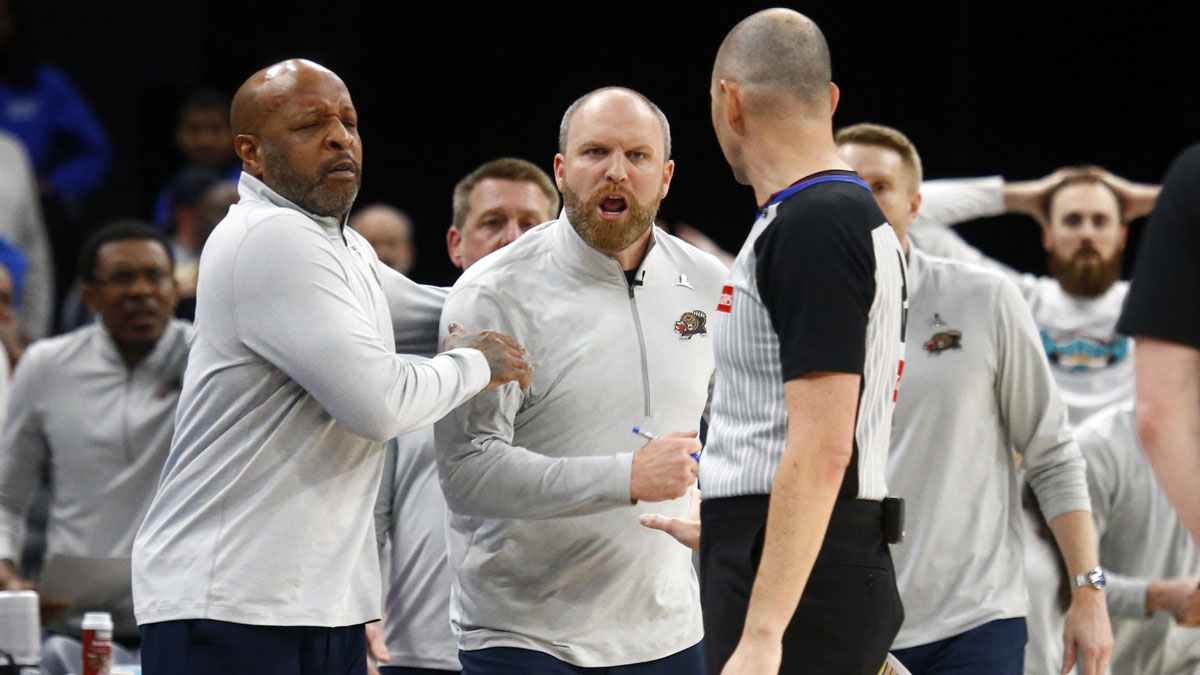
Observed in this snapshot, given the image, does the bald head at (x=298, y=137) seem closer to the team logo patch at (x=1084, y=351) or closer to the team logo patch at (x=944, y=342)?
the team logo patch at (x=944, y=342)

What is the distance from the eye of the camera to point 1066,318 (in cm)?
571

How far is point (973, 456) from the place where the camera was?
11.5 ft

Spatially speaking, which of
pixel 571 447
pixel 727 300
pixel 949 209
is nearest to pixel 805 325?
pixel 727 300

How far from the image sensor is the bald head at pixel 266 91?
109 inches

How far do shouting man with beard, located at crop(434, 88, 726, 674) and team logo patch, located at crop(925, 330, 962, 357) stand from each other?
2.17ft

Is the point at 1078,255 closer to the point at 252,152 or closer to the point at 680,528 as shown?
the point at 680,528

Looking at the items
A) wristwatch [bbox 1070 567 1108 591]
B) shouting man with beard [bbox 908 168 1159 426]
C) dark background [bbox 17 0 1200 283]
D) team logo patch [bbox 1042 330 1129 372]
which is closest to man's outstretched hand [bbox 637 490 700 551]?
wristwatch [bbox 1070 567 1108 591]

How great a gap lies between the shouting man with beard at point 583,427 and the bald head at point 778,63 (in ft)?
2.49

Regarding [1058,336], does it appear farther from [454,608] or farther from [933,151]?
[454,608]

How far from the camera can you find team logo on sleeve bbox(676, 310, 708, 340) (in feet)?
10.2

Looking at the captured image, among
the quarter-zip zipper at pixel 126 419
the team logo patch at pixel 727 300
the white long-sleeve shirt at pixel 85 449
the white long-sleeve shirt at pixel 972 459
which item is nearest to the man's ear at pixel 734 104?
the team logo patch at pixel 727 300

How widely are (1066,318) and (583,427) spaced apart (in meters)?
3.28

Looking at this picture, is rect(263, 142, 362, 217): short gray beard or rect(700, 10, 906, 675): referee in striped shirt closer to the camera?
rect(700, 10, 906, 675): referee in striped shirt

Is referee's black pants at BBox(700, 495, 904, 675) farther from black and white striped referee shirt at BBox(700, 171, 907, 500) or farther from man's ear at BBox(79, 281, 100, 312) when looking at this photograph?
man's ear at BBox(79, 281, 100, 312)
